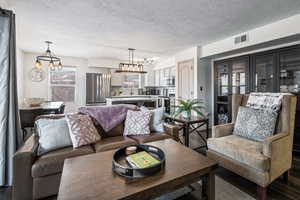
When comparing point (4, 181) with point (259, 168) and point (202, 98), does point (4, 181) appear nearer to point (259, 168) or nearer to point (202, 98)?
point (259, 168)

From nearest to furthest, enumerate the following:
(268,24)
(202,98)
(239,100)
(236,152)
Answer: (236,152) < (239,100) < (268,24) < (202,98)

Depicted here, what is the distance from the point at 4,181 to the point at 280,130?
139 inches

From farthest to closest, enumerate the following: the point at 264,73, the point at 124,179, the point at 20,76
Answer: the point at 20,76 < the point at 264,73 < the point at 124,179

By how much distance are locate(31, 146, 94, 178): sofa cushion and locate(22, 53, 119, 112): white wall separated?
4.61m

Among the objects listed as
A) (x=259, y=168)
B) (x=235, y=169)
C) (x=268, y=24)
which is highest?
(x=268, y=24)

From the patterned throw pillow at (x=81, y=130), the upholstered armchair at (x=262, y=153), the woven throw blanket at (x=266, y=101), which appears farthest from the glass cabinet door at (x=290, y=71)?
the patterned throw pillow at (x=81, y=130)

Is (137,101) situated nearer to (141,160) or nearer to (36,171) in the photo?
(36,171)

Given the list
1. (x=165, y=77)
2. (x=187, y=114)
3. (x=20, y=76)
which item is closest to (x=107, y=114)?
(x=187, y=114)

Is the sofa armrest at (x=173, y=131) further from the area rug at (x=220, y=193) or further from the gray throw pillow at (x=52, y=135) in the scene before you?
the gray throw pillow at (x=52, y=135)

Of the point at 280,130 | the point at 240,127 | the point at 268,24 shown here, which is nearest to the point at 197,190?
the point at 240,127

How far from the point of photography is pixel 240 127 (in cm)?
222

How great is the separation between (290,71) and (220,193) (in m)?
2.62

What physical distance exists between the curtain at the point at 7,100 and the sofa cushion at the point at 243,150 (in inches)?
104

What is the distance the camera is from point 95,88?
597cm
